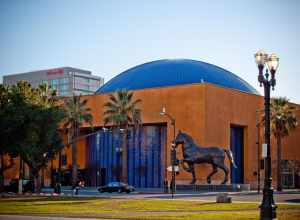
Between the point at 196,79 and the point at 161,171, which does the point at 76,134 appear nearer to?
the point at 161,171

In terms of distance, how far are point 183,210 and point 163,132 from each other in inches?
2204

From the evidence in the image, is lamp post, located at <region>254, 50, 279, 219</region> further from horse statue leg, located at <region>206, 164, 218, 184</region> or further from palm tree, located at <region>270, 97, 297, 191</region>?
palm tree, located at <region>270, 97, 297, 191</region>

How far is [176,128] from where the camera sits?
84312mm

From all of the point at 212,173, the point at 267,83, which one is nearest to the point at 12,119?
the point at 212,173

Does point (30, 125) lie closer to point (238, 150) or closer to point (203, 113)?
point (203, 113)

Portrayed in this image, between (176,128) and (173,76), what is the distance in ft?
55.8

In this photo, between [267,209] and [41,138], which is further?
[41,138]

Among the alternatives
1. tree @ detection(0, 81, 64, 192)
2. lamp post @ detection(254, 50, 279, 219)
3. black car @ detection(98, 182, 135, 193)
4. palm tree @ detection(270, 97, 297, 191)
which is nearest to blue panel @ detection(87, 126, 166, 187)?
palm tree @ detection(270, 97, 297, 191)

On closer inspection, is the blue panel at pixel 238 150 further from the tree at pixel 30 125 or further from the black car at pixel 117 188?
the tree at pixel 30 125

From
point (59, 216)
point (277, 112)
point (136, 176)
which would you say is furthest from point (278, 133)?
point (59, 216)

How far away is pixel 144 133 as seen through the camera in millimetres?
90938

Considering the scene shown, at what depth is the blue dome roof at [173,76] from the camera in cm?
9812

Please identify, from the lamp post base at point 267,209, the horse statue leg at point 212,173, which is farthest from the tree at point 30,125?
the lamp post base at point 267,209

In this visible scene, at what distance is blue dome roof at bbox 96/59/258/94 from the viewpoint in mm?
98125
